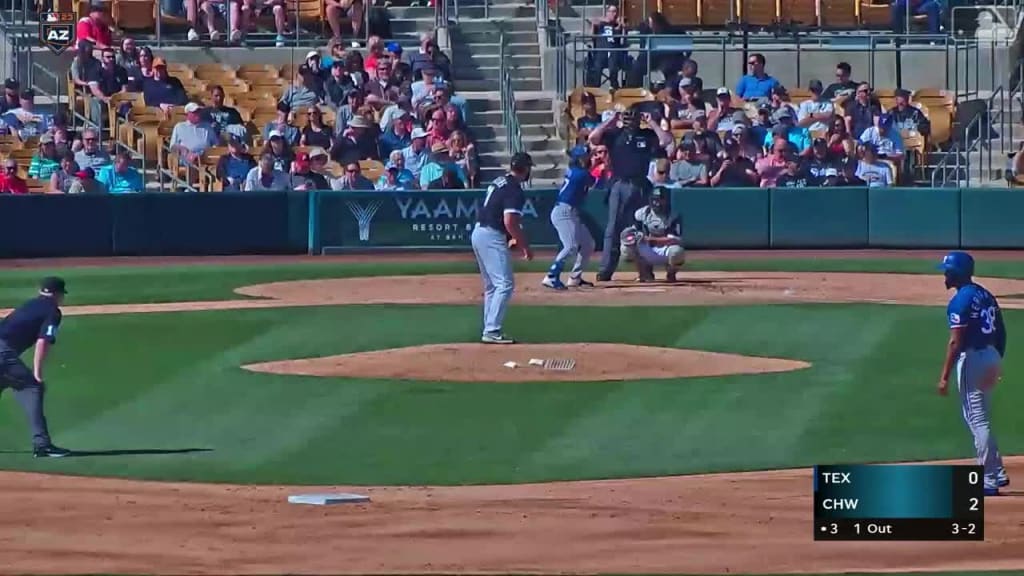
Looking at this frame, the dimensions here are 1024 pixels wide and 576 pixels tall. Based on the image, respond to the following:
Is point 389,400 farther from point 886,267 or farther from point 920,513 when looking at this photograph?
point 886,267

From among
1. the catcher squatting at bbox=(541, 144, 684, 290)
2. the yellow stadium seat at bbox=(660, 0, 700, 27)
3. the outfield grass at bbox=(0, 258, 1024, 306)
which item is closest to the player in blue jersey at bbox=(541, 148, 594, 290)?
the catcher squatting at bbox=(541, 144, 684, 290)

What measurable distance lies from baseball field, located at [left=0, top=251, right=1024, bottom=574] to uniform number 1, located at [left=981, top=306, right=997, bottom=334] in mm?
1037

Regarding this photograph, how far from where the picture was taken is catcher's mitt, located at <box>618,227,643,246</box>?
24.5 m

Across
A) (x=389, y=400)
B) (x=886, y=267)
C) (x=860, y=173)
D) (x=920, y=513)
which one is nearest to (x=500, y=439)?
(x=389, y=400)

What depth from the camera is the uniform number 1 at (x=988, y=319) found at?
41.1 feet

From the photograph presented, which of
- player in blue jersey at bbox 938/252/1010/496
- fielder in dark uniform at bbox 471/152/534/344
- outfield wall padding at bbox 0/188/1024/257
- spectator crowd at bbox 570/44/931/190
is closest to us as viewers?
player in blue jersey at bbox 938/252/1010/496

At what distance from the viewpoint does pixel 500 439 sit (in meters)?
15.1

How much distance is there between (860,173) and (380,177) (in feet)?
22.9

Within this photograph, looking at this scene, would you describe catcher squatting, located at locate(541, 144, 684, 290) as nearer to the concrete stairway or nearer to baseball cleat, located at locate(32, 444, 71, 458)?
the concrete stairway

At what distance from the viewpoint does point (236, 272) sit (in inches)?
1117

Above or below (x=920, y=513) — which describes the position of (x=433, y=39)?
→ above

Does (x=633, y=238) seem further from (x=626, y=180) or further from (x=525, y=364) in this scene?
(x=525, y=364)

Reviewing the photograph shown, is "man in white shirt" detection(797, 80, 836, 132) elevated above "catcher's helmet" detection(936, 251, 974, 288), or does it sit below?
above

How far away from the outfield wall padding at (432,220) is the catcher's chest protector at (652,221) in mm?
4911
